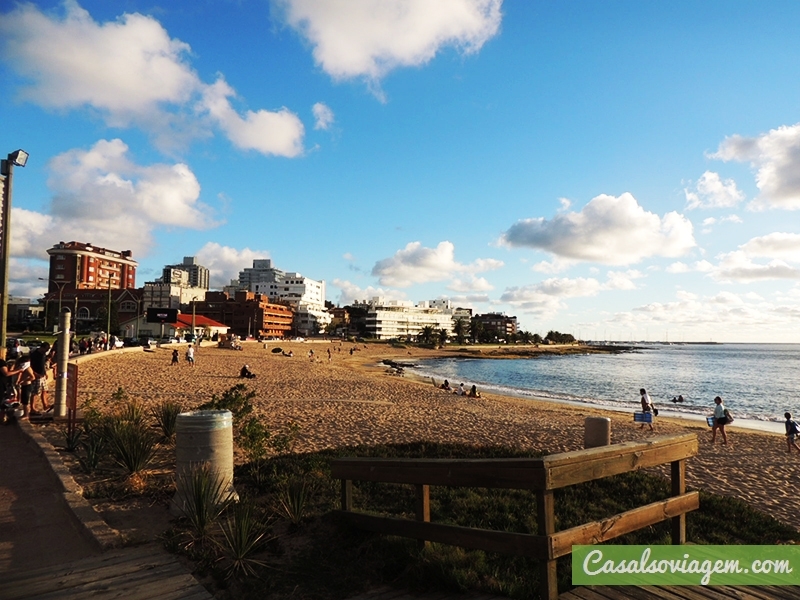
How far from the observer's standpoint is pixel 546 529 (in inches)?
132

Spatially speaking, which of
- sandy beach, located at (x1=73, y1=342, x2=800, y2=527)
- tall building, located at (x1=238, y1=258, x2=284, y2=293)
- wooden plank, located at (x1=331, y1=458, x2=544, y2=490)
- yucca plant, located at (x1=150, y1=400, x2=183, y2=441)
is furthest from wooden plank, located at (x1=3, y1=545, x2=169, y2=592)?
tall building, located at (x1=238, y1=258, x2=284, y2=293)

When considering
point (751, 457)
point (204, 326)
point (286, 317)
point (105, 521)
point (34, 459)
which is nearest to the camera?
point (105, 521)

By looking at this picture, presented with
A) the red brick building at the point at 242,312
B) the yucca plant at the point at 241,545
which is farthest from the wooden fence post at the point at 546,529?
the red brick building at the point at 242,312

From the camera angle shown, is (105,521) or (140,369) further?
(140,369)

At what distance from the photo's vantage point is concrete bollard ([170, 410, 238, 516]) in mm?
5734

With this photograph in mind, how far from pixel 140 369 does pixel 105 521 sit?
27389mm

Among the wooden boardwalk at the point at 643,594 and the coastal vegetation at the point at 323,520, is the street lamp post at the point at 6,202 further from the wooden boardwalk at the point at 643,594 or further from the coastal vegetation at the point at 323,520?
the wooden boardwalk at the point at 643,594

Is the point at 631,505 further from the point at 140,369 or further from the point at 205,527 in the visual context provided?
the point at 140,369

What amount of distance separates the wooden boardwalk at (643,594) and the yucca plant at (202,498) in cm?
187

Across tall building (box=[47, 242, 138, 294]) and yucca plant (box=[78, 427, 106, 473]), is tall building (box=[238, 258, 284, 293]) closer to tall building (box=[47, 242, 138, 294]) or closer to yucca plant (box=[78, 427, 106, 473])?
tall building (box=[47, 242, 138, 294])

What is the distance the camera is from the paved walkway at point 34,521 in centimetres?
470

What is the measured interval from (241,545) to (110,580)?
3.28ft

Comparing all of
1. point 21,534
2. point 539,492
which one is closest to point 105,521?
point 21,534

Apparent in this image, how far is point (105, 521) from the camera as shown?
18.2 ft
